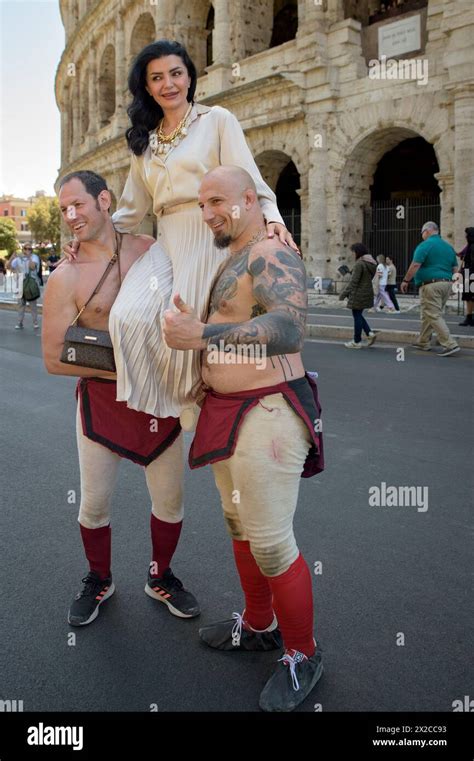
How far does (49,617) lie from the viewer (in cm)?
288

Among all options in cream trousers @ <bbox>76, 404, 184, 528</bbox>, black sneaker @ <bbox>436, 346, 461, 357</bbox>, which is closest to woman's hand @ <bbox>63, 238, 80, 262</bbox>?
cream trousers @ <bbox>76, 404, 184, 528</bbox>

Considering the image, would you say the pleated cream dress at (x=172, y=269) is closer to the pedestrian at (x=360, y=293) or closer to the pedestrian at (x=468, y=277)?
the pedestrian at (x=360, y=293)

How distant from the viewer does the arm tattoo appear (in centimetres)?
198

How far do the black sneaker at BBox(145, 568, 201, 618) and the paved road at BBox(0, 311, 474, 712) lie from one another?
1.5 inches

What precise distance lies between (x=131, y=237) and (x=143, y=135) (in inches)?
16.8

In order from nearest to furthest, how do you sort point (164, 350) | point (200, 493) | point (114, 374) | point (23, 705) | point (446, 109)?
1. point (23, 705)
2. point (164, 350)
3. point (114, 374)
4. point (200, 493)
5. point (446, 109)

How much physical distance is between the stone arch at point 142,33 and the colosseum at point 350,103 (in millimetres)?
3425

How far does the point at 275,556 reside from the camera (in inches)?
89.2

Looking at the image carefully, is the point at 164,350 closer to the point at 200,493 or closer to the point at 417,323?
the point at 200,493

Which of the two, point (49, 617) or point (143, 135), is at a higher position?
point (143, 135)

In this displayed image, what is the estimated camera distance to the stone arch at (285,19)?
995 inches

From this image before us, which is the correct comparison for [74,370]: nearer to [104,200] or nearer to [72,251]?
[72,251]

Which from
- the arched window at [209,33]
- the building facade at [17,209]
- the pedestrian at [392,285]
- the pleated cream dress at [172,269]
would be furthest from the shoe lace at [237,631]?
the building facade at [17,209]

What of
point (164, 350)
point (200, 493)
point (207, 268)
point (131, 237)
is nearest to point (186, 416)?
point (164, 350)
